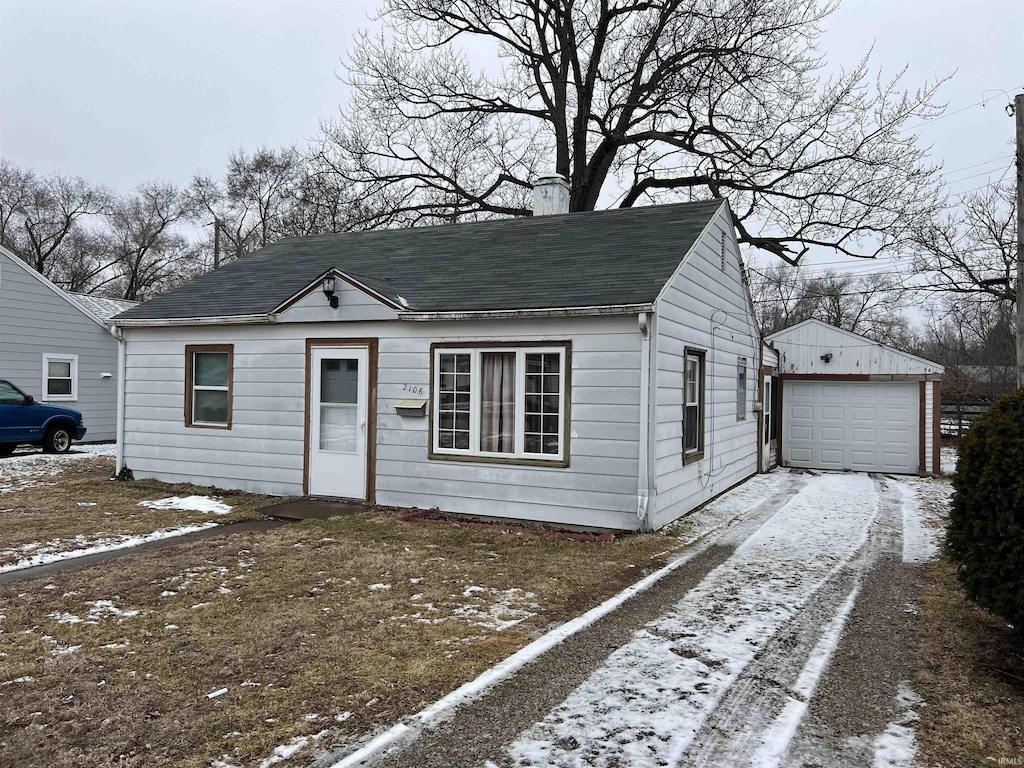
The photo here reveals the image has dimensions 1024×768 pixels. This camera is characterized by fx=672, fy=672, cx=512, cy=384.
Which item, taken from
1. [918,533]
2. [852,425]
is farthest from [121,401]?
[852,425]

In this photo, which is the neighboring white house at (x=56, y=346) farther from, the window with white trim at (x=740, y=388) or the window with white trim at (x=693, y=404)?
the window with white trim at (x=740, y=388)

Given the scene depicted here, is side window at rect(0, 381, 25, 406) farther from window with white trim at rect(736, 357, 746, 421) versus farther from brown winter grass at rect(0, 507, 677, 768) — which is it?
window with white trim at rect(736, 357, 746, 421)

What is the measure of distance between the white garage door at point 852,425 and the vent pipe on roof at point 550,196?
22.8ft

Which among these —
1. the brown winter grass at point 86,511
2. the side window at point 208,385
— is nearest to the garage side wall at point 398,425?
the side window at point 208,385

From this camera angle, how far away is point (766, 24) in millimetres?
16781

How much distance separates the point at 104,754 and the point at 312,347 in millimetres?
7063

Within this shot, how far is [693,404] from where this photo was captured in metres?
9.55

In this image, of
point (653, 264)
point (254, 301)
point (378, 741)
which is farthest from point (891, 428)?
point (378, 741)

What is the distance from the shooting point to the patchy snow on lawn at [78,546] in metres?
6.29

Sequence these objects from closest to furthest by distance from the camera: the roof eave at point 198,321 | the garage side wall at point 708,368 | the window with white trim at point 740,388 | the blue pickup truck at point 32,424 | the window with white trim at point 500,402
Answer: the garage side wall at point 708,368, the window with white trim at point 500,402, the roof eave at point 198,321, the window with white trim at point 740,388, the blue pickup truck at point 32,424

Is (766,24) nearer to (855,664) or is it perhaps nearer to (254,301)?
(254,301)

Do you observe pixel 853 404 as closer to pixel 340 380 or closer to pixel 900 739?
pixel 340 380

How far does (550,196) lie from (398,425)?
601 centimetres

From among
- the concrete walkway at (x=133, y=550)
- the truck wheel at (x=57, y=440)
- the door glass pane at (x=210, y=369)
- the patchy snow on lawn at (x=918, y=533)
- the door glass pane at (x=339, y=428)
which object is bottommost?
the patchy snow on lawn at (x=918, y=533)
